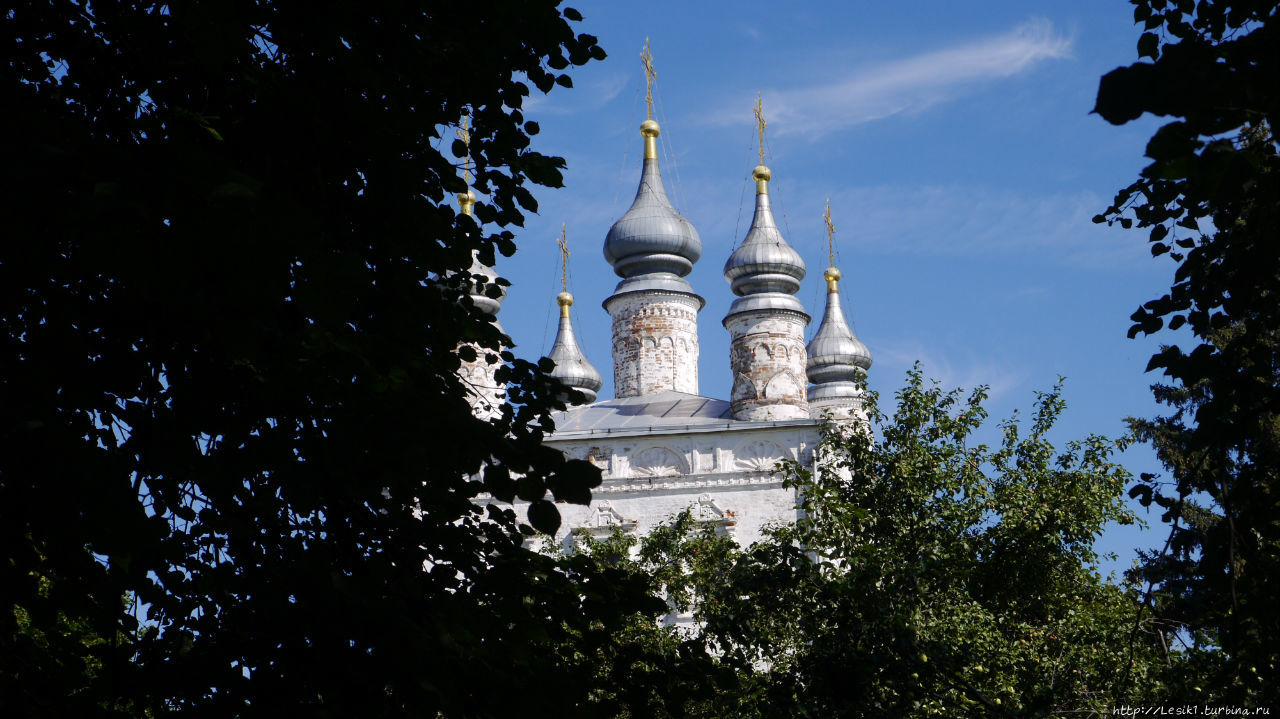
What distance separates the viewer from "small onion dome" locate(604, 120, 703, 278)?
3092 cm

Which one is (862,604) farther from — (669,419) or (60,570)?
(669,419)

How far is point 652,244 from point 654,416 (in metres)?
4.50

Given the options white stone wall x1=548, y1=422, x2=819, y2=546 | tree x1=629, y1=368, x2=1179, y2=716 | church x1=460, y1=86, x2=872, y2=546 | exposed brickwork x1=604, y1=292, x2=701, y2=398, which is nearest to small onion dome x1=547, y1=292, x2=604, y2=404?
church x1=460, y1=86, x2=872, y2=546

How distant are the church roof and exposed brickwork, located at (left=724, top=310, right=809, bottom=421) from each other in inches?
23.2

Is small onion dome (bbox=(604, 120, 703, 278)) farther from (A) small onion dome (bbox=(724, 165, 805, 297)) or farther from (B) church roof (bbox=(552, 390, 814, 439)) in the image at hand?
(B) church roof (bbox=(552, 390, 814, 439))

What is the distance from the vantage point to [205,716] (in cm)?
410

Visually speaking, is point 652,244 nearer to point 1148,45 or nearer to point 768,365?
point 768,365

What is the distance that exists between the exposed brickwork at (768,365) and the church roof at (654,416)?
0.59m

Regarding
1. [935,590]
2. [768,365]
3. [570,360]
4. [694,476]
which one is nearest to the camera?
[935,590]

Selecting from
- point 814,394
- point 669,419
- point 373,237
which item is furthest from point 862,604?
point 814,394

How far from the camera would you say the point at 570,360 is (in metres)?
34.9

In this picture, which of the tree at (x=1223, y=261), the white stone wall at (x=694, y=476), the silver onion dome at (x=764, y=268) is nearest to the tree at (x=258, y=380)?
the tree at (x=1223, y=261)

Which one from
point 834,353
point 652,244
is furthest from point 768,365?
point 834,353

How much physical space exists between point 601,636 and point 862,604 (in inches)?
204
